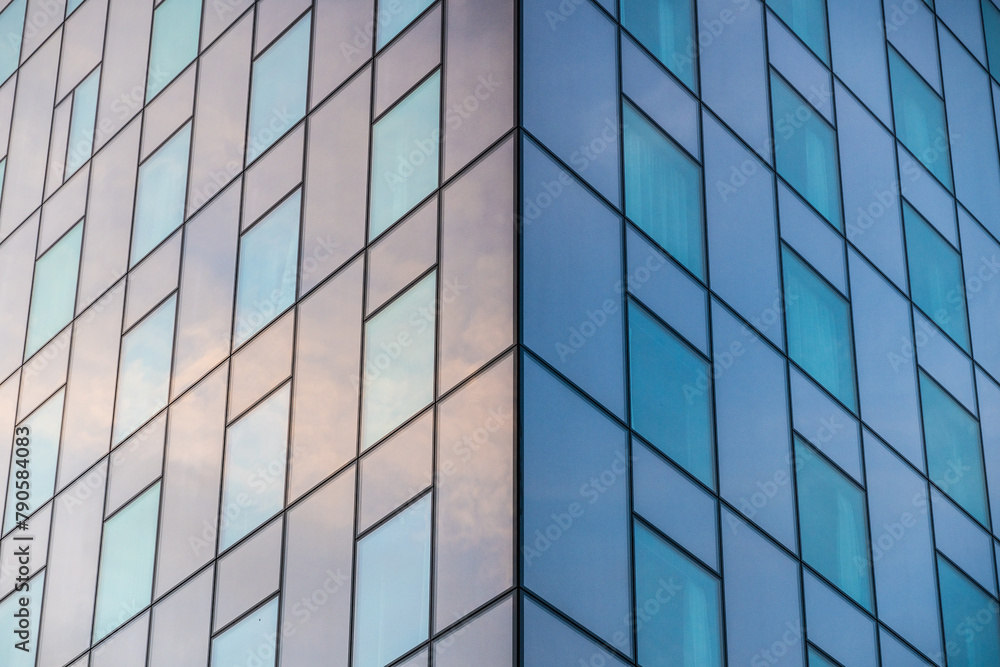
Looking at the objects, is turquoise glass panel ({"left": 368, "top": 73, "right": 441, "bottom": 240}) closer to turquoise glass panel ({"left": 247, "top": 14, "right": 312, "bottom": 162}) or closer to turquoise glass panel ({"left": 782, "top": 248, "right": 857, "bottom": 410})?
turquoise glass panel ({"left": 247, "top": 14, "right": 312, "bottom": 162})

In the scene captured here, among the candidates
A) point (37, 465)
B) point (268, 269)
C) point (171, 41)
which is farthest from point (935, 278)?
point (37, 465)

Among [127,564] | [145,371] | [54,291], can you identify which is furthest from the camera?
[54,291]

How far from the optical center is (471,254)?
16.0 m

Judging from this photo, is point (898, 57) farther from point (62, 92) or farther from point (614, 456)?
point (62, 92)

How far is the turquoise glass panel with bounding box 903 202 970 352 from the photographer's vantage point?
23.7 m

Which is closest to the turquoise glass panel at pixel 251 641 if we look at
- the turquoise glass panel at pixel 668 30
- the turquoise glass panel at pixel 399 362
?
the turquoise glass panel at pixel 399 362

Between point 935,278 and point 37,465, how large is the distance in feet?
53.8

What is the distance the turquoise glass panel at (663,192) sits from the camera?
17.7 meters

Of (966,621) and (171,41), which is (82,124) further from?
(966,621)

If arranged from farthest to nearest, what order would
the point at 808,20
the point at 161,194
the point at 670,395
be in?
1. the point at 808,20
2. the point at 161,194
3. the point at 670,395

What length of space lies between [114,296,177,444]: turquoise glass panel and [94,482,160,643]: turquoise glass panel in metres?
1.37

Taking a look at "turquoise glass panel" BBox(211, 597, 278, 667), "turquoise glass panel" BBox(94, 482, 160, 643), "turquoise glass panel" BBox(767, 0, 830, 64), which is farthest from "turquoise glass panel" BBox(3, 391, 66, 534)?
"turquoise glass panel" BBox(767, 0, 830, 64)

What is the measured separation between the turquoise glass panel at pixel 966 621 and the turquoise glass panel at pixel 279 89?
→ 490 inches

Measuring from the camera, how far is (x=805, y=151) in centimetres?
2191
